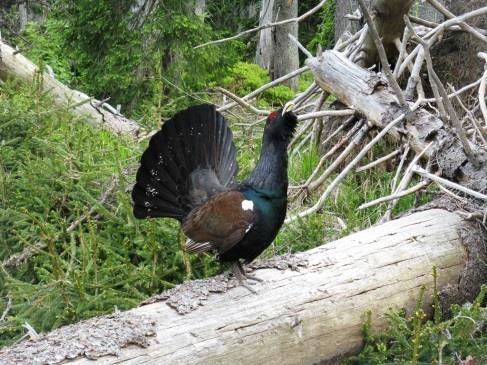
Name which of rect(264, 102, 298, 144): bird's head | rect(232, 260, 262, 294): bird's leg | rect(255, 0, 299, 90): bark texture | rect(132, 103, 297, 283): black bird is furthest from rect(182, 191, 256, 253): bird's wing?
rect(255, 0, 299, 90): bark texture

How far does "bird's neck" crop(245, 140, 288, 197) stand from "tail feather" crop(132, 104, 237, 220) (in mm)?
355

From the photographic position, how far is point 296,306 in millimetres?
3555

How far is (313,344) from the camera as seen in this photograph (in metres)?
3.54

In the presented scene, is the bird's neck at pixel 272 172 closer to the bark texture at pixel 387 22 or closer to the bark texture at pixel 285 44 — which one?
the bark texture at pixel 387 22

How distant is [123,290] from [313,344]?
4.45 feet

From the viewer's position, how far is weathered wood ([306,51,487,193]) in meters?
4.60

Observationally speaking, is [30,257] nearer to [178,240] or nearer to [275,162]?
[178,240]

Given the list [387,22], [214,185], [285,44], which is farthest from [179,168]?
[285,44]

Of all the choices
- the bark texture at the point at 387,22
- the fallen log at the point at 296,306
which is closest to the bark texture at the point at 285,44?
the bark texture at the point at 387,22

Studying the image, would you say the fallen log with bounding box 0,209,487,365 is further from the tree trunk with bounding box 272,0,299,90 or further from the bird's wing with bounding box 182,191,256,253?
the tree trunk with bounding box 272,0,299,90

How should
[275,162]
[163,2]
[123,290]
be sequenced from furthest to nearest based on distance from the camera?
1. [163,2]
2. [123,290]
3. [275,162]

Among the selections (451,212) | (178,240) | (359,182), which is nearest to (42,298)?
(178,240)

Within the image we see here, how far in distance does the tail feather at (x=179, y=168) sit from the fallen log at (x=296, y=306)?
58 cm

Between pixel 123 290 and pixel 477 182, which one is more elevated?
pixel 477 182
